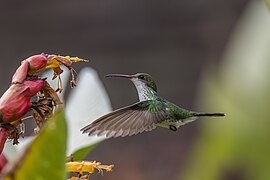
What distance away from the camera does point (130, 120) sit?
1.14 metres

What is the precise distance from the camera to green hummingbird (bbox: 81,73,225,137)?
1.06 m

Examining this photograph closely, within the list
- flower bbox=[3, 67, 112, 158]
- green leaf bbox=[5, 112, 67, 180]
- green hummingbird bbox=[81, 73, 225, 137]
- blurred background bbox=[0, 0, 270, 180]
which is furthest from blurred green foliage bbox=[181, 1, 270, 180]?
blurred background bbox=[0, 0, 270, 180]

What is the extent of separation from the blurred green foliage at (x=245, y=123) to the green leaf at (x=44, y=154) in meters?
0.73

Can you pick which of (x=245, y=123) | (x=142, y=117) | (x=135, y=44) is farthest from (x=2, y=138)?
(x=135, y=44)

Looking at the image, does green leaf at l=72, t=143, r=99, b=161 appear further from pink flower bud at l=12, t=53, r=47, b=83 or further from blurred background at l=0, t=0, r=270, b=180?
blurred background at l=0, t=0, r=270, b=180

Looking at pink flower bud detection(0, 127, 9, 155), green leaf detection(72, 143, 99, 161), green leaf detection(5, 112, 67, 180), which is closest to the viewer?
green leaf detection(5, 112, 67, 180)

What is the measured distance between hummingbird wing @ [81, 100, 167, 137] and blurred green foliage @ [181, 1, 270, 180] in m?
0.18

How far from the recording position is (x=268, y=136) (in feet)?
4.22

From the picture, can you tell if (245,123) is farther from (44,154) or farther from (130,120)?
(44,154)

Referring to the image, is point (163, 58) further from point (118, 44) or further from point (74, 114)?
point (74, 114)

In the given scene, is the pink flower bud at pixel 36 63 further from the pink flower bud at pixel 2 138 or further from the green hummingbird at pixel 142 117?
the green hummingbird at pixel 142 117

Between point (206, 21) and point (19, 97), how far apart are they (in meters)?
3.90

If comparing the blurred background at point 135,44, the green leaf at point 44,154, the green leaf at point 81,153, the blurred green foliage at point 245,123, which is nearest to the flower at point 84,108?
the green leaf at point 81,153

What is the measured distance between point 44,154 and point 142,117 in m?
0.60
